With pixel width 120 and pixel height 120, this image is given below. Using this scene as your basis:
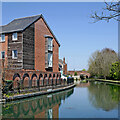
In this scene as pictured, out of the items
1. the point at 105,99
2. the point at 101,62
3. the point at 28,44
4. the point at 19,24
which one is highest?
the point at 19,24

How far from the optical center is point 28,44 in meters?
28.2

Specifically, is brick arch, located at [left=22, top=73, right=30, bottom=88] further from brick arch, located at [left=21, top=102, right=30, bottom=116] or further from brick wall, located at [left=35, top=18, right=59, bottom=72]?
brick arch, located at [left=21, top=102, right=30, bottom=116]

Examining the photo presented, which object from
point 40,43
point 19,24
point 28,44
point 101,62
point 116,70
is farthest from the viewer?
point 101,62

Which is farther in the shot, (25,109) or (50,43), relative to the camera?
(50,43)

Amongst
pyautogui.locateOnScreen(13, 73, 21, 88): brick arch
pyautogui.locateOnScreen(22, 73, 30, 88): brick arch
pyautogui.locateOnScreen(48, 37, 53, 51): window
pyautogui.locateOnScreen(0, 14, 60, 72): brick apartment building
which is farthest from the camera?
pyautogui.locateOnScreen(48, 37, 53, 51): window

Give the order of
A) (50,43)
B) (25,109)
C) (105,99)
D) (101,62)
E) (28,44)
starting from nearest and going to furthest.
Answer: (25,109)
(105,99)
(28,44)
(50,43)
(101,62)

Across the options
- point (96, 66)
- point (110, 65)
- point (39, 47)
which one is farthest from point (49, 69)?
point (96, 66)

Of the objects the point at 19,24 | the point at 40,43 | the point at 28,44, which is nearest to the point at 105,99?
the point at 28,44

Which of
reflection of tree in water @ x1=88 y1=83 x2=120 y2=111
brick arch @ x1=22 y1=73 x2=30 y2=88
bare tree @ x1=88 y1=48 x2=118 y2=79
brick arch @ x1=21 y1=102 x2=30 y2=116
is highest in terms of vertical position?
bare tree @ x1=88 y1=48 x2=118 y2=79

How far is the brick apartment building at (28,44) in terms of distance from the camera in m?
27.1

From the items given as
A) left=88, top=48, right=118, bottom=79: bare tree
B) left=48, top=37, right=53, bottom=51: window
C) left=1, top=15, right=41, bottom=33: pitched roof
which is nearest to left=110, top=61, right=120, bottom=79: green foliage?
left=88, top=48, right=118, bottom=79: bare tree

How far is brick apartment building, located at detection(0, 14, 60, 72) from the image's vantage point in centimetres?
2709

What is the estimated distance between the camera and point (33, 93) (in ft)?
71.7

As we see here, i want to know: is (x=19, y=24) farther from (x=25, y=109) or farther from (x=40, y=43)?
(x=25, y=109)
